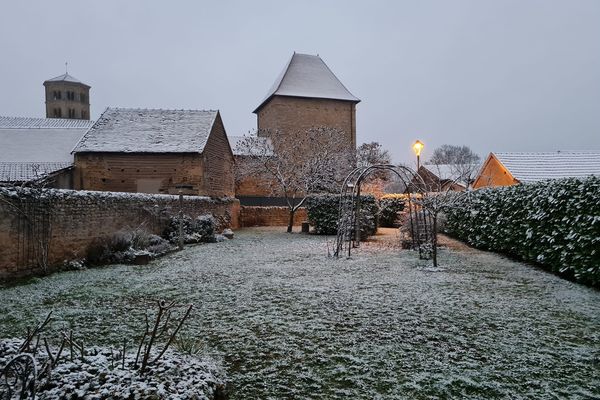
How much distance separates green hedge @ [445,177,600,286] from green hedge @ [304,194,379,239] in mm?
4528

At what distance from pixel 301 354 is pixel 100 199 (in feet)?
25.4

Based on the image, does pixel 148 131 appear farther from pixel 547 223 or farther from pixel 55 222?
pixel 547 223

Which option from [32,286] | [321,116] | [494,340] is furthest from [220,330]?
[321,116]

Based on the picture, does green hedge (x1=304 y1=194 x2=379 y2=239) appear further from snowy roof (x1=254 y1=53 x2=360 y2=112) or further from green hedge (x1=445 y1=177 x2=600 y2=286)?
snowy roof (x1=254 y1=53 x2=360 y2=112)

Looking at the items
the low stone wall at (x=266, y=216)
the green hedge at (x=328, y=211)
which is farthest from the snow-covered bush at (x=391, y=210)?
the low stone wall at (x=266, y=216)

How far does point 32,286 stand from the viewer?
637cm

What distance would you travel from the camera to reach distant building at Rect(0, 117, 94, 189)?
1716cm

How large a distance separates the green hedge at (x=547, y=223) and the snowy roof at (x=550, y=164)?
6227 mm

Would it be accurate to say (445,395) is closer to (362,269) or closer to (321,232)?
(362,269)

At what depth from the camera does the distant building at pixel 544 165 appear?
15.8 m

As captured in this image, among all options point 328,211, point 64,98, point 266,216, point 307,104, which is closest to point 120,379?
point 328,211

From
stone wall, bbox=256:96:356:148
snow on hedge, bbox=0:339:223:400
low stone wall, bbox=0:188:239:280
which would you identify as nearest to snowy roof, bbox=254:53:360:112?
stone wall, bbox=256:96:356:148

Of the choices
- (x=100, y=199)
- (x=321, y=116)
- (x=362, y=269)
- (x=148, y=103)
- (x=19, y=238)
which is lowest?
(x=362, y=269)

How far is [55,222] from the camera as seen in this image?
306 inches
